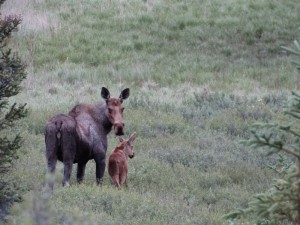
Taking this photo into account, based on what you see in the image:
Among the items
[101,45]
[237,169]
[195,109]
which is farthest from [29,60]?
[237,169]

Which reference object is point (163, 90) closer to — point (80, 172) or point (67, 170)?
point (80, 172)

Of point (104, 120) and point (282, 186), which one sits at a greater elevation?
point (282, 186)

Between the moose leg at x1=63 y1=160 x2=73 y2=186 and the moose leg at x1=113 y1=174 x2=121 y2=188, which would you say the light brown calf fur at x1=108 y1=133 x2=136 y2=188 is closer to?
the moose leg at x1=113 y1=174 x2=121 y2=188

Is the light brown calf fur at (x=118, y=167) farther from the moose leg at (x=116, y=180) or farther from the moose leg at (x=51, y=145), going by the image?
the moose leg at (x=51, y=145)

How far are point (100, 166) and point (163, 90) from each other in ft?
36.0

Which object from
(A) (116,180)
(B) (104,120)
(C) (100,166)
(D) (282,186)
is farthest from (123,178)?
(D) (282,186)

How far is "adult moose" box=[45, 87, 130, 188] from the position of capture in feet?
35.7

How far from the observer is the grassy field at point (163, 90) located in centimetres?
1024

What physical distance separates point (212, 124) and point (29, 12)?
47.2 ft

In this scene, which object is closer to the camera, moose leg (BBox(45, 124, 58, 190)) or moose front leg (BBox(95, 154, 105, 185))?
moose leg (BBox(45, 124, 58, 190))

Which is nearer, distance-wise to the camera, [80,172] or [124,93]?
[80,172]

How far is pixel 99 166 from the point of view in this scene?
37.7 ft

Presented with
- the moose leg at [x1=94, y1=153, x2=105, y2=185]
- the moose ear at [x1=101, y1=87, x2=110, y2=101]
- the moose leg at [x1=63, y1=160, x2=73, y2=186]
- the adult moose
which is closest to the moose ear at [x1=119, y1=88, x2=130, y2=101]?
the adult moose

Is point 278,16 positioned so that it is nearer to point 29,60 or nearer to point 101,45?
point 101,45
